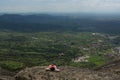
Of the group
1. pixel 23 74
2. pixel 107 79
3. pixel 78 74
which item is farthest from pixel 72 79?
pixel 23 74

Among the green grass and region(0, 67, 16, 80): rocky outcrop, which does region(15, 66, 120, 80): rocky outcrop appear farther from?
the green grass

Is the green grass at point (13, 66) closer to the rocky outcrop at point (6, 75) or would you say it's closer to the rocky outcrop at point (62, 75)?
the rocky outcrop at point (6, 75)

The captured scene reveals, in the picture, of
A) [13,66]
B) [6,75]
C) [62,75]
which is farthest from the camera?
[13,66]

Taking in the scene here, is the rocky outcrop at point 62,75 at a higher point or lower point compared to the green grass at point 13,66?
higher

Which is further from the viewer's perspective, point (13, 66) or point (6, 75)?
point (13, 66)

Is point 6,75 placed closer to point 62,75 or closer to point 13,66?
point 62,75

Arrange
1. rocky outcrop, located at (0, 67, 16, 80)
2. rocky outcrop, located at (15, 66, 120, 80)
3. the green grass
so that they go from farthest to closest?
1. the green grass
2. rocky outcrop, located at (0, 67, 16, 80)
3. rocky outcrop, located at (15, 66, 120, 80)

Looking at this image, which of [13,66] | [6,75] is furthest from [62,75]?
[13,66]

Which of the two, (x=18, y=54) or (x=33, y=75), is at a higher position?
(x=33, y=75)

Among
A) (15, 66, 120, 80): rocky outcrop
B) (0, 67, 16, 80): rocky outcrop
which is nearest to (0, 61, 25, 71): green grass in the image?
(0, 67, 16, 80): rocky outcrop

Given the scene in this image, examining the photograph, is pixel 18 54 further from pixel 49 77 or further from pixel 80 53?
pixel 49 77

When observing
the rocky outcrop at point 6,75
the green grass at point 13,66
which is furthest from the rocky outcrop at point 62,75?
the green grass at point 13,66
